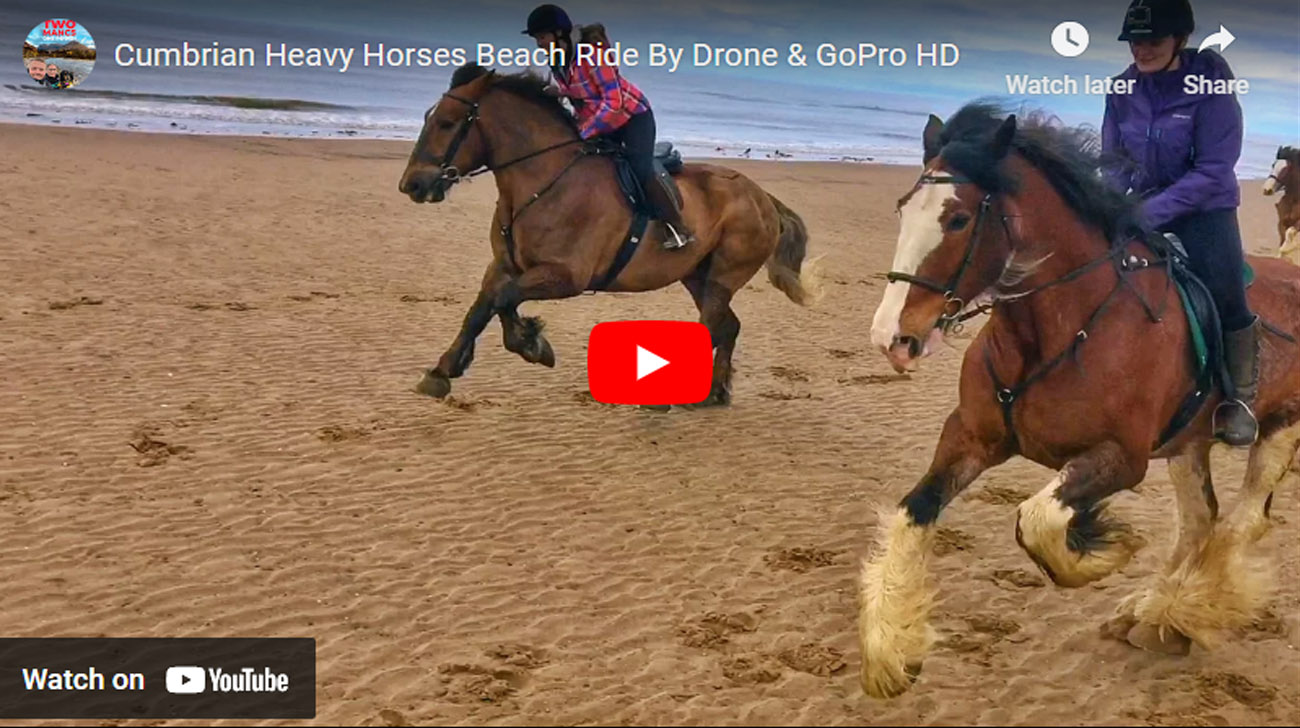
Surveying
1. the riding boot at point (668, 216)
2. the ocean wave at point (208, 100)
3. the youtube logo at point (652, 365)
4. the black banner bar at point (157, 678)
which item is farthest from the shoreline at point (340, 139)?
the black banner bar at point (157, 678)

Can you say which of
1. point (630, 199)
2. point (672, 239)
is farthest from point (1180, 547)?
point (630, 199)

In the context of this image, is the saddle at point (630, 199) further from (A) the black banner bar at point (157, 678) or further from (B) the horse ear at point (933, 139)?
(A) the black banner bar at point (157, 678)

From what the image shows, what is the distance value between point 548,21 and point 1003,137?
14.4 feet

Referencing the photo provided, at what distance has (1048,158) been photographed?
163 inches

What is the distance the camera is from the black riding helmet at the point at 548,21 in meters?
7.50

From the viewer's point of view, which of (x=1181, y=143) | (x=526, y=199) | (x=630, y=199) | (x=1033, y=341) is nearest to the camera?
(x=1033, y=341)

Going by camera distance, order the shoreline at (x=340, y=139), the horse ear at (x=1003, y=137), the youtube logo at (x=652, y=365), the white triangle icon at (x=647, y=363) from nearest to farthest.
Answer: the horse ear at (x=1003, y=137), the youtube logo at (x=652, y=365), the white triangle icon at (x=647, y=363), the shoreline at (x=340, y=139)

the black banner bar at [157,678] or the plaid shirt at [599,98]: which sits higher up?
the plaid shirt at [599,98]

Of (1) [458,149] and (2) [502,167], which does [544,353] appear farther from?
(1) [458,149]

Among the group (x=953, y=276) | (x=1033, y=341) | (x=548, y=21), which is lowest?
(x=1033, y=341)

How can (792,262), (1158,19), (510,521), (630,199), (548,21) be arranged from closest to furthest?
(1158,19) → (510,521) → (548,21) → (630,199) → (792,262)

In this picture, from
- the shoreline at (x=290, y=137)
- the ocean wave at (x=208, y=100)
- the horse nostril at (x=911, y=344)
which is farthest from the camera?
the ocean wave at (x=208, y=100)

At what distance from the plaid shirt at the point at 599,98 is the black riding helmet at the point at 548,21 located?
29 cm

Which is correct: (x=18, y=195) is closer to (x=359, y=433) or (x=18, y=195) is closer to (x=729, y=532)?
(x=359, y=433)
